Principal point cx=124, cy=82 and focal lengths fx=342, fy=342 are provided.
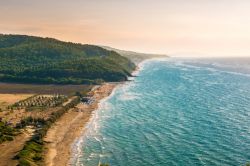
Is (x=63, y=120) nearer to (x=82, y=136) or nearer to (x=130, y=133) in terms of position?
(x=82, y=136)

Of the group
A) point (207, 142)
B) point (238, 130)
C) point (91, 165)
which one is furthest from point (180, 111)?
point (91, 165)

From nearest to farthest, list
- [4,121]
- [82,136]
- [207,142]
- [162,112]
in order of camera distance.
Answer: [207,142]
[82,136]
[4,121]
[162,112]

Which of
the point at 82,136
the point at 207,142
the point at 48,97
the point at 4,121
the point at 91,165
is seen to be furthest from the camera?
the point at 48,97

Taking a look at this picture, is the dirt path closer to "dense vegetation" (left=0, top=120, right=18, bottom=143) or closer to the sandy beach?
"dense vegetation" (left=0, top=120, right=18, bottom=143)

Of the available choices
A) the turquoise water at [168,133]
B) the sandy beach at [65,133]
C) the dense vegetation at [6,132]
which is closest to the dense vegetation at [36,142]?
the sandy beach at [65,133]

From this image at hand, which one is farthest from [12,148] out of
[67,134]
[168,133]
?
[168,133]

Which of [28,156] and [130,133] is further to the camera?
[130,133]
